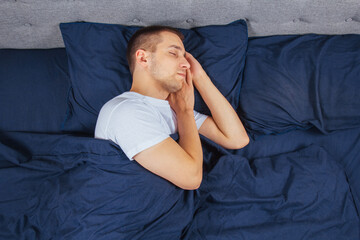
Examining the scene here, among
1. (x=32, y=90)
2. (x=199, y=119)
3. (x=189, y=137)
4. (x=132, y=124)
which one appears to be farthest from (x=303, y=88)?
(x=32, y=90)

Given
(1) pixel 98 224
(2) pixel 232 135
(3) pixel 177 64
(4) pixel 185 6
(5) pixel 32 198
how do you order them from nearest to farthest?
1. (1) pixel 98 224
2. (5) pixel 32 198
3. (3) pixel 177 64
4. (2) pixel 232 135
5. (4) pixel 185 6

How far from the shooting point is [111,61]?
135 centimetres

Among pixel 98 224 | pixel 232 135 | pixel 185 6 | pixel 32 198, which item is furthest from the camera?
pixel 185 6

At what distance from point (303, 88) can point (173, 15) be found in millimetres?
811

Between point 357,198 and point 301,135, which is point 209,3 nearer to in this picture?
point 301,135

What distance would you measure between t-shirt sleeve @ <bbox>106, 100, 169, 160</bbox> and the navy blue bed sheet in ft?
0.27

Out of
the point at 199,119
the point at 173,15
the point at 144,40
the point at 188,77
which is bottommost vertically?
the point at 199,119

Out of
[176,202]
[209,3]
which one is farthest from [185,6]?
[176,202]

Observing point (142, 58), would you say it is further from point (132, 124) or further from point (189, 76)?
point (132, 124)

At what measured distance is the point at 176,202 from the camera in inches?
42.3

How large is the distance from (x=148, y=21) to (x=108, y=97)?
0.52 m

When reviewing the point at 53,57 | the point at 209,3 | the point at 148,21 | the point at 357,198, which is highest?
the point at 209,3

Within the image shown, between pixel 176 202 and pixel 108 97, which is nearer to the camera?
pixel 176 202

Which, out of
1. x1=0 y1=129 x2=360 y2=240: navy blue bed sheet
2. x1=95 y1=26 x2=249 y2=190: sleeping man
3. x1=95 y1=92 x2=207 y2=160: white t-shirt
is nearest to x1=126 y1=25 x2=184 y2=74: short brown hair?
x1=95 y1=26 x2=249 y2=190: sleeping man
